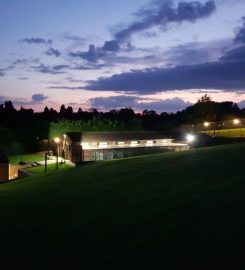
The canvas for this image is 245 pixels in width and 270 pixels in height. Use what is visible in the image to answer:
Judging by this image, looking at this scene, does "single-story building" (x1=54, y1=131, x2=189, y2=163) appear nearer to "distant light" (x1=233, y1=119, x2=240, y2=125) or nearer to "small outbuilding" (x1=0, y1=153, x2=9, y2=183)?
"small outbuilding" (x1=0, y1=153, x2=9, y2=183)

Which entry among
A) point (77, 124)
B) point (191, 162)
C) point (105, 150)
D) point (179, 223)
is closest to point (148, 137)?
point (105, 150)

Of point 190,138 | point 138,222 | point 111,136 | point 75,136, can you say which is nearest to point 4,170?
point 75,136

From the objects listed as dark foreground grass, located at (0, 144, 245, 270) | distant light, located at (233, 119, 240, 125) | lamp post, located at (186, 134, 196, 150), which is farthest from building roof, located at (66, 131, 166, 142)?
dark foreground grass, located at (0, 144, 245, 270)

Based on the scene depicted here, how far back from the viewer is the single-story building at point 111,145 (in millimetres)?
57812

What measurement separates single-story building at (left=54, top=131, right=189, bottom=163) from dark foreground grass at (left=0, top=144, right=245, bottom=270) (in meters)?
32.0

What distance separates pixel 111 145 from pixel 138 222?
152 ft

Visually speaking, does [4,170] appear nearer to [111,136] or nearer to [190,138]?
[111,136]

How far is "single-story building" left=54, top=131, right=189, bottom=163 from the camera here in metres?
57.8

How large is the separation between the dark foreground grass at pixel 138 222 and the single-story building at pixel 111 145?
3197cm

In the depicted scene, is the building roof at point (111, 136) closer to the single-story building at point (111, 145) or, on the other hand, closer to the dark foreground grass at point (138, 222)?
the single-story building at point (111, 145)

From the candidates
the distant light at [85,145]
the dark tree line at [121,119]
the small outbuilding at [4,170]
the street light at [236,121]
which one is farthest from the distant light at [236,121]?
the small outbuilding at [4,170]

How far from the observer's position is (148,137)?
63.7m

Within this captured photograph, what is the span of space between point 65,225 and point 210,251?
6939 mm

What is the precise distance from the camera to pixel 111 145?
61.5 meters
